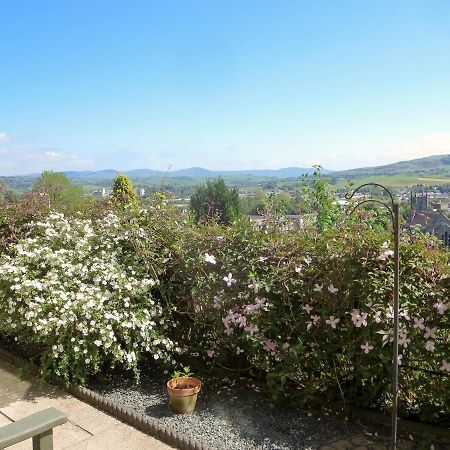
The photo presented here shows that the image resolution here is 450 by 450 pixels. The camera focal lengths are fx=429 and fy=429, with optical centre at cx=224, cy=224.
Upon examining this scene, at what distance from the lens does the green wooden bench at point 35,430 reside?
138cm

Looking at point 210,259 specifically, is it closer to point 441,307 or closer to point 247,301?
point 247,301

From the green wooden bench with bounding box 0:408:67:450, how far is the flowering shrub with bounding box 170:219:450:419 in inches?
76.8

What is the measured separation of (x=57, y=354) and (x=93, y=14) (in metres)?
6.44

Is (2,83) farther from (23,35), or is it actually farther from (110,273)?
(110,273)

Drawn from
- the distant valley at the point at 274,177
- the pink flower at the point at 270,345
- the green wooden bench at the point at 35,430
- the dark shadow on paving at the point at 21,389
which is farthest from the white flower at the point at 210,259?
the green wooden bench at the point at 35,430

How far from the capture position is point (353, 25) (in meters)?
7.05

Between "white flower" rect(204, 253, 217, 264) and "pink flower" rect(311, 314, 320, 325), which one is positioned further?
"white flower" rect(204, 253, 217, 264)

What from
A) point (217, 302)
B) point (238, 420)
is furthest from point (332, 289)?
point (238, 420)

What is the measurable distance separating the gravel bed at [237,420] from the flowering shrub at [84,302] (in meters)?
Answer: 0.25

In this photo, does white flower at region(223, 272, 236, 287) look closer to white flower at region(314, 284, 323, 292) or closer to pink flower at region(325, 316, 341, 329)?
white flower at region(314, 284, 323, 292)

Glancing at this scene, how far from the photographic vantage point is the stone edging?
2.84 meters

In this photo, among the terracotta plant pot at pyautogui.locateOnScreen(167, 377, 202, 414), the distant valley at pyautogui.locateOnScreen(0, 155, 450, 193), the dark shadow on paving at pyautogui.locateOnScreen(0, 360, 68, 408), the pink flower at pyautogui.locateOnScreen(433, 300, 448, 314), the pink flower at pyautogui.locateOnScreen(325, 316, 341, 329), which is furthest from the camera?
the distant valley at pyautogui.locateOnScreen(0, 155, 450, 193)

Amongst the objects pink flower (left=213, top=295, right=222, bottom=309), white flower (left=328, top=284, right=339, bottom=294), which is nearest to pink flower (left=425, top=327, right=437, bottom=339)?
white flower (left=328, top=284, right=339, bottom=294)

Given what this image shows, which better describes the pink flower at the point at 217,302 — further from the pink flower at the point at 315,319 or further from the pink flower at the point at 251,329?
the pink flower at the point at 315,319
